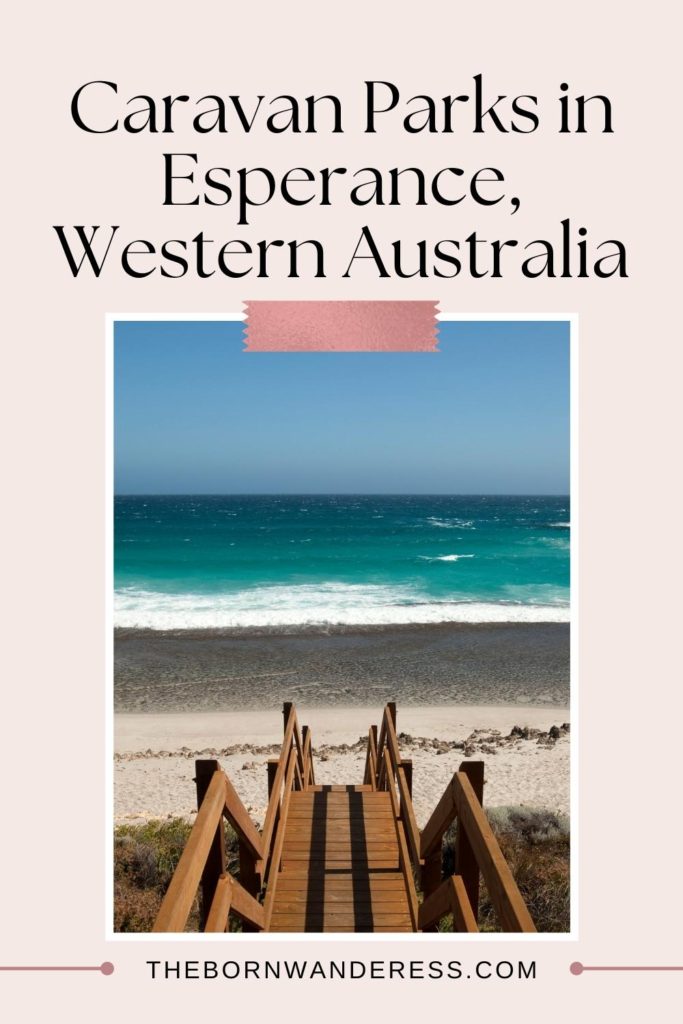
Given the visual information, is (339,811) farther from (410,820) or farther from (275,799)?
(410,820)

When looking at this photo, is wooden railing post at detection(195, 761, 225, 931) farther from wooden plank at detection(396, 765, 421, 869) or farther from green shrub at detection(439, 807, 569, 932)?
green shrub at detection(439, 807, 569, 932)

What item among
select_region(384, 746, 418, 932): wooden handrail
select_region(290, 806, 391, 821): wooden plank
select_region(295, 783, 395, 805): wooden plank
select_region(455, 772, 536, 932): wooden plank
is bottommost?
select_region(295, 783, 395, 805): wooden plank

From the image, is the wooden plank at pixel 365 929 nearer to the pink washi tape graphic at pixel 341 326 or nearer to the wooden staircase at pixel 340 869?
the wooden staircase at pixel 340 869

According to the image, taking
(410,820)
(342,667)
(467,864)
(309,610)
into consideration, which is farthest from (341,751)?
(309,610)

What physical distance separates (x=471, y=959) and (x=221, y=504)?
8743 centimetres

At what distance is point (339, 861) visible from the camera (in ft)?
17.5

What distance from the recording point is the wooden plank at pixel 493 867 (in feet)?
7.43

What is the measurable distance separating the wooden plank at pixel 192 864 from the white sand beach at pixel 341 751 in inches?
270

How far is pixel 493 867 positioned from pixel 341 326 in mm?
2872

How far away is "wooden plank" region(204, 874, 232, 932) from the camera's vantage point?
2766mm

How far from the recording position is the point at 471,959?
10.2 feet

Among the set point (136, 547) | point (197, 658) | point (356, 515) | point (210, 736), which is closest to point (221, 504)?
point (356, 515)

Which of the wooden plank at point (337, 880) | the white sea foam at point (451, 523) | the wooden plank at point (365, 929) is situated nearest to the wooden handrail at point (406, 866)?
the wooden plank at point (337, 880)

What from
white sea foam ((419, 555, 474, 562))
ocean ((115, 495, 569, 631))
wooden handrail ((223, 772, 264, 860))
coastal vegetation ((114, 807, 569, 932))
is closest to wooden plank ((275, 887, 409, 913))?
wooden handrail ((223, 772, 264, 860))
